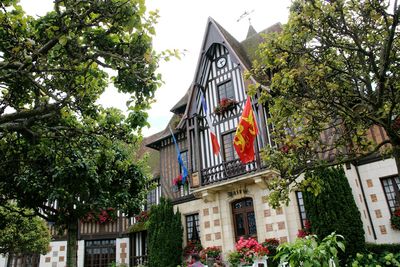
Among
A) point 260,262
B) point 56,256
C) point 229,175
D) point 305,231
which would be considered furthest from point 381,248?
point 56,256

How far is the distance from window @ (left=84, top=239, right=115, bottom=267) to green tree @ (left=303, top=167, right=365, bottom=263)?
12362mm

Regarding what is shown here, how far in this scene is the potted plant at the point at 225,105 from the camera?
15.4 meters

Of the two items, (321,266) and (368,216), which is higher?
(368,216)

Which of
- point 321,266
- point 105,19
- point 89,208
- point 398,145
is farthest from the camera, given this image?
point 89,208

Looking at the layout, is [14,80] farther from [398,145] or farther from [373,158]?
[373,158]

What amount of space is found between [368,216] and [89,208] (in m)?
9.83

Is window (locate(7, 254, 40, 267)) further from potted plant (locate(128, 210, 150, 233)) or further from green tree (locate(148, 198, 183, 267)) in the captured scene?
green tree (locate(148, 198, 183, 267))

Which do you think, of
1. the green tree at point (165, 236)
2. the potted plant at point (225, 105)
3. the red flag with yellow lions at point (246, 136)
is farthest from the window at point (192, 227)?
the potted plant at point (225, 105)

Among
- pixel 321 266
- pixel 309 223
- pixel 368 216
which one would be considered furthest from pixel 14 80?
pixel 368 216

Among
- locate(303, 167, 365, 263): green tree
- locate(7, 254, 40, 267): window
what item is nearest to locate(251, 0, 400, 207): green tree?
locate(303, 167, 365, 263): green tree

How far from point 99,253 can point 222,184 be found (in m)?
9.97

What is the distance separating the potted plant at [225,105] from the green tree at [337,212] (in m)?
5.46

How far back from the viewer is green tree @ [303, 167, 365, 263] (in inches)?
418

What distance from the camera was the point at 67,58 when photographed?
5.89 m
